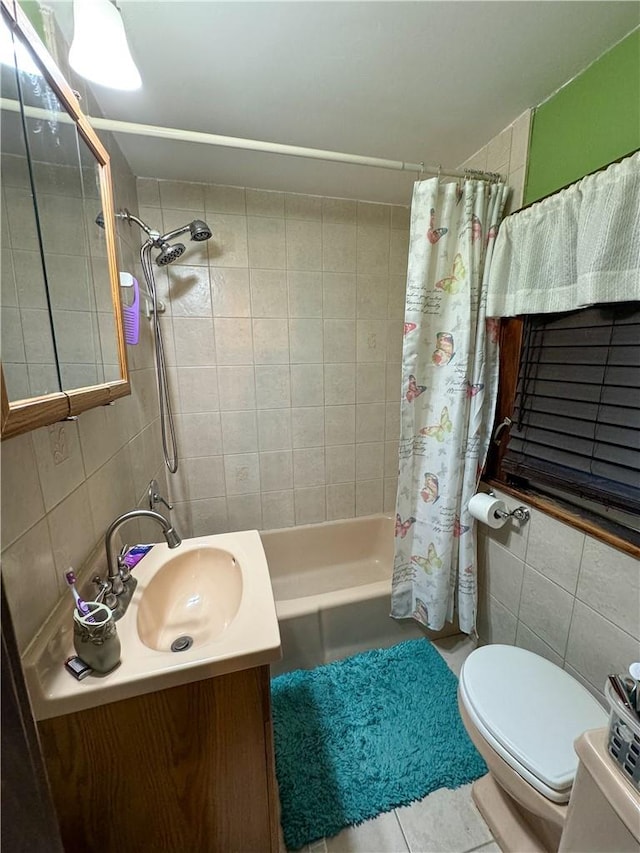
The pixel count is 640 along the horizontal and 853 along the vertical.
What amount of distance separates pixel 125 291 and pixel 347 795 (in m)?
1.91

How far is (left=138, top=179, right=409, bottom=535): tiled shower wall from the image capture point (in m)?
1.79

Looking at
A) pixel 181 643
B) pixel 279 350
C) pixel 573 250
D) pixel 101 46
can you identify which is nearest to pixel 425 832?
pixel 181 643

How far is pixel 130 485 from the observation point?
1.28m

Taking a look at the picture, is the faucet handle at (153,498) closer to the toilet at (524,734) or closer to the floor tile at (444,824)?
the toilet at (524,734)

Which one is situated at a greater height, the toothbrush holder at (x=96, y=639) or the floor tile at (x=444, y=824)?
the toothbrush holder at (x=96, y=639)

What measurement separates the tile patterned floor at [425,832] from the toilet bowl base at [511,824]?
34 millimetres

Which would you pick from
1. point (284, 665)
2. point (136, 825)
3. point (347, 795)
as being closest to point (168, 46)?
point (136, 825)

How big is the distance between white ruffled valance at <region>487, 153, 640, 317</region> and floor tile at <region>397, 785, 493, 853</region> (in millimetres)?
1672

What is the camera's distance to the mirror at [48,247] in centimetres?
58

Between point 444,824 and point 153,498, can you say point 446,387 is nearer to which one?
point 153,498

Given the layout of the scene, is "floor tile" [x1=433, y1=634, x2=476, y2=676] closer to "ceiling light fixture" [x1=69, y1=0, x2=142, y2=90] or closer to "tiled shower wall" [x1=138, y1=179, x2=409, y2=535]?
"tiled shower wall" [x1=138, y1=179, x2=409, y2=535]

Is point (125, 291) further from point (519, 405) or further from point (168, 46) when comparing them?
point (519, 405)

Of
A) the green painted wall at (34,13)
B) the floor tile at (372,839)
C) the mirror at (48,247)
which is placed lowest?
the floor tile at (372,839)

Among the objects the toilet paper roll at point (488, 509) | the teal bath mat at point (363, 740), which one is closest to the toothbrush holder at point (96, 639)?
the teal bath mat at point (363, 740)
